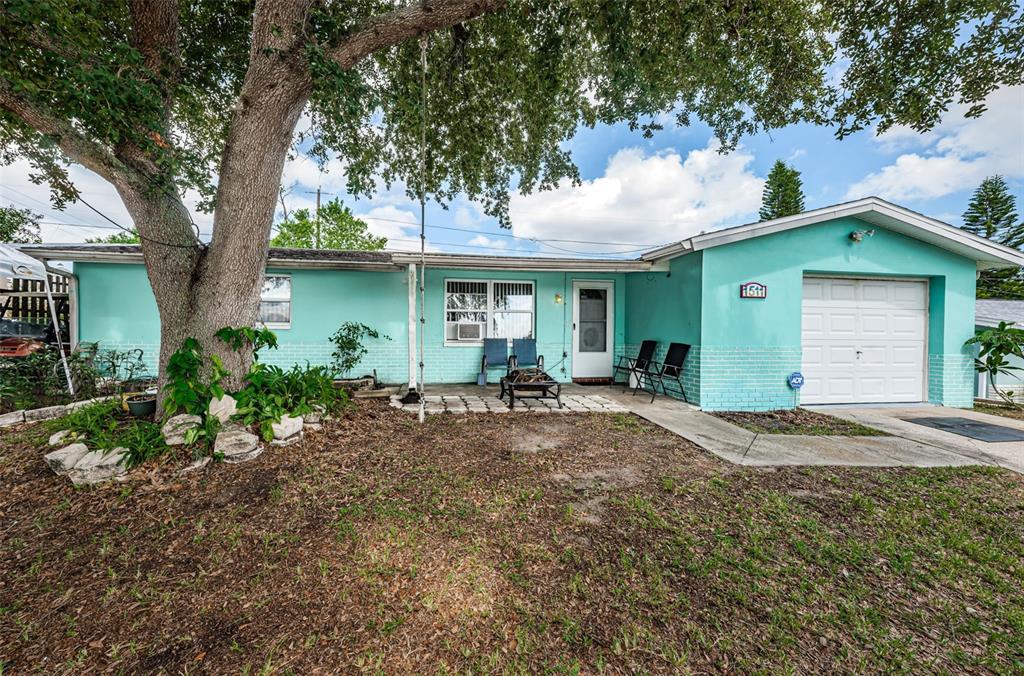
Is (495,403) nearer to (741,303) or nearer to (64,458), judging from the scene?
(741,303)

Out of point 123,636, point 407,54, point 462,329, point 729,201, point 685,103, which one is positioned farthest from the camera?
point 729,201

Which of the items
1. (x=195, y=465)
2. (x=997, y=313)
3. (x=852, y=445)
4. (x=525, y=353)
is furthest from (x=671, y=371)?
(x=997, y=313)

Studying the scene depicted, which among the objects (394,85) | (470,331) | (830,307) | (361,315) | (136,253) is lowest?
(470,331)

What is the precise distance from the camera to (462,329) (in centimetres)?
775

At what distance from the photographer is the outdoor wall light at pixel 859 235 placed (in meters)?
6.11

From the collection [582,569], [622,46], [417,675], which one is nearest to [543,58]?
[622,46]

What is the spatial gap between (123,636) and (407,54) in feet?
22.7

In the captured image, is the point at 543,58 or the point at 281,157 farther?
the point at 543,58

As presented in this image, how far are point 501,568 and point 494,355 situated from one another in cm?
537

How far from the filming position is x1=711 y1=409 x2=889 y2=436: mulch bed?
4.94 m

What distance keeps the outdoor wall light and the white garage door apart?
2.23 feet

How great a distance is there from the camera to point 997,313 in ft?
31.1

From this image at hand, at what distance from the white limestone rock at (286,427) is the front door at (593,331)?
5506 mm

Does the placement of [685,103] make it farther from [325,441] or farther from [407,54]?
[325,441]
